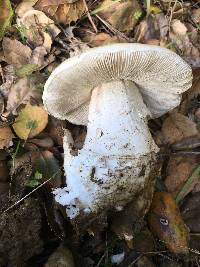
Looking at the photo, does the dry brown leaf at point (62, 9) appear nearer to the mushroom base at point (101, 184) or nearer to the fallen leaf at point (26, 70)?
the fallen leaf at point (26, 70)

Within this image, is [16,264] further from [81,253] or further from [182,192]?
[182,192]

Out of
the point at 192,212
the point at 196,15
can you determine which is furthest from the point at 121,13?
the point at 192,212

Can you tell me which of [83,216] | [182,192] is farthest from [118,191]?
[182,192]

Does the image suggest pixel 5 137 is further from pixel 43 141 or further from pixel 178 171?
pixel 178 171

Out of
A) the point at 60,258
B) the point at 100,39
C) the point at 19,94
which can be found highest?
the point at 100,39

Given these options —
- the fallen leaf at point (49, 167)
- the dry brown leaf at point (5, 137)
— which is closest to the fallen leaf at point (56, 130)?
the fallen leaf at point (49, 167)

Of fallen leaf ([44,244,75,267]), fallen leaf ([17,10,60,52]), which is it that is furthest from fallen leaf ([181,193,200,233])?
fallen leaf ([17,10,60,52])
